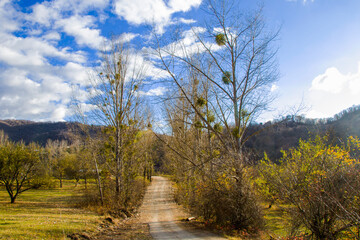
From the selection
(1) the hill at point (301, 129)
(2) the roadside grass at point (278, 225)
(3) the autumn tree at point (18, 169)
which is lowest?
(2) the roadside grass at point (278, 225)

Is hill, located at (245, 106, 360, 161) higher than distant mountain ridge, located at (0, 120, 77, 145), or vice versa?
distant mountain ridge, located at (0, 120, 77, 145)

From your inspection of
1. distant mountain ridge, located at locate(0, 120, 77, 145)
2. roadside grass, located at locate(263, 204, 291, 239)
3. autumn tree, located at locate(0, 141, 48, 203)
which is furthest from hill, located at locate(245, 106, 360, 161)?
distant mountain ridge, located at locate(0, 120, 77, 145)

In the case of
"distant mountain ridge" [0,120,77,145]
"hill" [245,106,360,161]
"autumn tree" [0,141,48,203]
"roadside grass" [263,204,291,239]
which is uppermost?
"distant mountain ridge" [0,120,77,145]

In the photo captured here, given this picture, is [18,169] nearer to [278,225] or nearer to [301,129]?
[278,225]

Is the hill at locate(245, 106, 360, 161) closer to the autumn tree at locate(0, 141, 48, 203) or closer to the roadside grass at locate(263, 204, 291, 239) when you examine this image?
the roadside grass at locate(263, 204, 291, 239)

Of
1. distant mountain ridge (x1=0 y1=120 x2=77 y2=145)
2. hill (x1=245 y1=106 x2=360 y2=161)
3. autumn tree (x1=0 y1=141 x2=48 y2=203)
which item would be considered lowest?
autumn tree (x1=0 y1=141 x2=48 y2=203)

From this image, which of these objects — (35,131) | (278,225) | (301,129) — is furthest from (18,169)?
(35,131)

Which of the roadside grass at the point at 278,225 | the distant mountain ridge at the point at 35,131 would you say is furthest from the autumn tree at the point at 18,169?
the distant mountain ridge at the point at 35,131

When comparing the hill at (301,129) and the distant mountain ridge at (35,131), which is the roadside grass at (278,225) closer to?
the hill at (301,129)

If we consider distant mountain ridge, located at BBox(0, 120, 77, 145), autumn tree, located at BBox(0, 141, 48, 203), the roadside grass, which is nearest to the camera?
the roadside grass

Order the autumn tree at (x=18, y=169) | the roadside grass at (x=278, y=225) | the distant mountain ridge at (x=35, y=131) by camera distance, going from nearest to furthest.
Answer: the roadside grass at (x=278, y=225), the autumn tree at (x=18, y=169), the distant mountain ridge at (x=35, y=131)

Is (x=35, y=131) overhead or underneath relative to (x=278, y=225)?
overhead

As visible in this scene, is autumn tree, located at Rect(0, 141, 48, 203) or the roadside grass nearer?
the roadside grass

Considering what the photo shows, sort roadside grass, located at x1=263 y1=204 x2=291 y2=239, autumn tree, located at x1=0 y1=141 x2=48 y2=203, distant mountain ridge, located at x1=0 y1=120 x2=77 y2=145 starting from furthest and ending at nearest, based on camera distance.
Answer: distant mountain ridge, located at x1=0 y1=120 x2=77 y2=145, autumn tree, located at x1=0 y1=141 x2=48 y2=203, roadside grass, located at x1=263 y1=204 x2=291 y2=239
